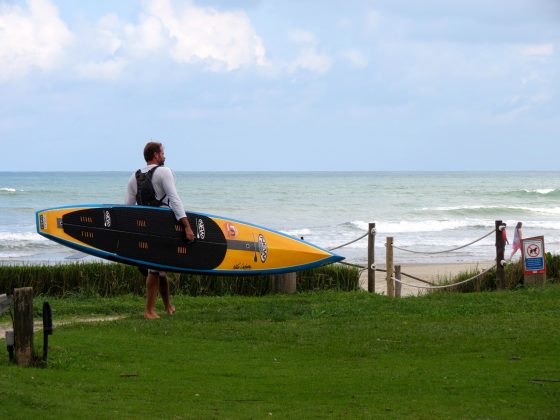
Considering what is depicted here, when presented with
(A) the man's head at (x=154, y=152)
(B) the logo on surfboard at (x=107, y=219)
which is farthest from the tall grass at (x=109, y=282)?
(A) the man's head at (x=154, y=152)

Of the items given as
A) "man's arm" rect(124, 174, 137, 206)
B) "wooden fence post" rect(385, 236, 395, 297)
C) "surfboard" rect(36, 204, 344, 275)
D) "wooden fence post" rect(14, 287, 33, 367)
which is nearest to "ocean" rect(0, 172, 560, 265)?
"surfboard" rect(36, 204, 344, 275)

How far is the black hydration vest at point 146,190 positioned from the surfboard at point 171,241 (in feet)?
0.57

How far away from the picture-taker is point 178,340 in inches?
321

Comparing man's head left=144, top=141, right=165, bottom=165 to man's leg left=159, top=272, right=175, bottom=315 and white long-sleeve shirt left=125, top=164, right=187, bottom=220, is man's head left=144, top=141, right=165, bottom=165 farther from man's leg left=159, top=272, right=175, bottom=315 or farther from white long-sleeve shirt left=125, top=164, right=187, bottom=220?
man's leg left=159, top=272, right=175, bottom=315

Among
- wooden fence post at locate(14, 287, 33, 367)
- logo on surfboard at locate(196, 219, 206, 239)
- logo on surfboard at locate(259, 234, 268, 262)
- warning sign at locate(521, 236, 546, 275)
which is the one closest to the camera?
wooden fence post at locate(14, 287, 33, 367)

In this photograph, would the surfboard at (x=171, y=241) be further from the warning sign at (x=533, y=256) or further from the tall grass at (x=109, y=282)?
the warning sign at (x=533, y=256)

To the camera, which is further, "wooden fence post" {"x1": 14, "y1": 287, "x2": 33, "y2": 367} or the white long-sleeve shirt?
the white long-sleeve shirt

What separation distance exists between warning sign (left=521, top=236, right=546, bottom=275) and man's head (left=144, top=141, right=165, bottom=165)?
5332 millimetres

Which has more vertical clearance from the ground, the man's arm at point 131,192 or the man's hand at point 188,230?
the man's arm at point 131,192

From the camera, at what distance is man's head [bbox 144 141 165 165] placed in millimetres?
9438

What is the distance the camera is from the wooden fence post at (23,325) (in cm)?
646

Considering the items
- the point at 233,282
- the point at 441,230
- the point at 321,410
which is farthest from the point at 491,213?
the point at 321,410

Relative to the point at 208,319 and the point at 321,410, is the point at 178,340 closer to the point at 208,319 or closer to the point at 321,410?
the point at 208,319

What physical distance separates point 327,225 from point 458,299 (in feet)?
88.8
